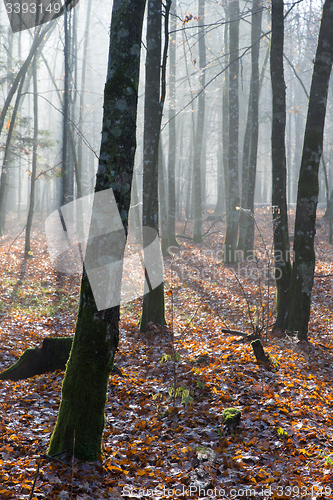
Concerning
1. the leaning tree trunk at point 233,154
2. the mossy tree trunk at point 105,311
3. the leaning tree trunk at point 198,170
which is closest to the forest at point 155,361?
the mossy tree trunk at point 105,311

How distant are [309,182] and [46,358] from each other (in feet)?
19.2

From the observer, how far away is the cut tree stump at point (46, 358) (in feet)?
18.4

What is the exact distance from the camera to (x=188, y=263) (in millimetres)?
14148

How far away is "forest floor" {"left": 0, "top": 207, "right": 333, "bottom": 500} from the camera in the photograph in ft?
10.6

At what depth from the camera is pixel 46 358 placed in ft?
18.9

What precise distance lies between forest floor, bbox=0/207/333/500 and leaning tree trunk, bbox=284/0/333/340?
788mm

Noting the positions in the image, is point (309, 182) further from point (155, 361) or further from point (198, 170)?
point (198, 170)

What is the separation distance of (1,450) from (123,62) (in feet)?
13.9

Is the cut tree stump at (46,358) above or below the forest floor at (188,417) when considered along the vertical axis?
above

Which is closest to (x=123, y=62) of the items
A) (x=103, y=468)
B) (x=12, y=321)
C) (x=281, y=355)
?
(x=103, y=468)

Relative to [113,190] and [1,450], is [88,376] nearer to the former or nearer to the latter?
[1,450]

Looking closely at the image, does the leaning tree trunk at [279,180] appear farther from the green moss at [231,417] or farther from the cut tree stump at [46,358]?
the cut tree stump at [46,358]

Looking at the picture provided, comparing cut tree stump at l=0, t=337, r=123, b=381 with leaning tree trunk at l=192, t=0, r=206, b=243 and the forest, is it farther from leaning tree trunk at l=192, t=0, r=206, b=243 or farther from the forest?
leaning tree trunk at l=192, t=0, r=206, b=243

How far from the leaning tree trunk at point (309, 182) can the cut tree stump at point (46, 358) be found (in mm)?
3884
